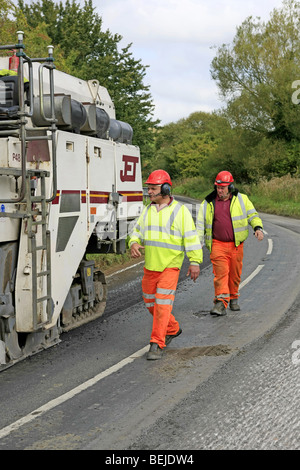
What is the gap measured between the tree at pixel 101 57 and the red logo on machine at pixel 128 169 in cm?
2458

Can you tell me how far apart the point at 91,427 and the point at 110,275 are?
7.45 meters

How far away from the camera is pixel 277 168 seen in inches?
1626

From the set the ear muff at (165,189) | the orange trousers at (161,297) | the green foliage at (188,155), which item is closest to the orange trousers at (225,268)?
the orange trousers at (161,297)

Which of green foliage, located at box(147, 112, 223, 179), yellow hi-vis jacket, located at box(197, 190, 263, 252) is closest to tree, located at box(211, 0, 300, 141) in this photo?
green foliage, located at box(147, 112, 223, 179)

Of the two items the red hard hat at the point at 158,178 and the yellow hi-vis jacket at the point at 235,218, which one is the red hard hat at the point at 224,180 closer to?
the yellow hi-vis jacket at the point at 235,218

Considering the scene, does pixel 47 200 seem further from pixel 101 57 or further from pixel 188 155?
pixel 188 155

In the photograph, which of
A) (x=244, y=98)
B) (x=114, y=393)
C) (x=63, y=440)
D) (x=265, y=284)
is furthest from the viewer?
(x=244, y=98)

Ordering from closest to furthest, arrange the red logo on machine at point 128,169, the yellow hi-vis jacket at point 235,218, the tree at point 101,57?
the red logo on machine at point 128,169 < the yellow hi-vis jacket at point 235,218 < the tree at point 101,57

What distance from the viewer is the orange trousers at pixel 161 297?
251 inches

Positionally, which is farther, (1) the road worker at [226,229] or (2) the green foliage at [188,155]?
(2) the green foliage at [188,155]

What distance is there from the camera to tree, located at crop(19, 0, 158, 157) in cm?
3497

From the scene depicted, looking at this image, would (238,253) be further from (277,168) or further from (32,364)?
(277,168)

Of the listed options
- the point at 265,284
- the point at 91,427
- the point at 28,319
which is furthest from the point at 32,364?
the point at 265,284
